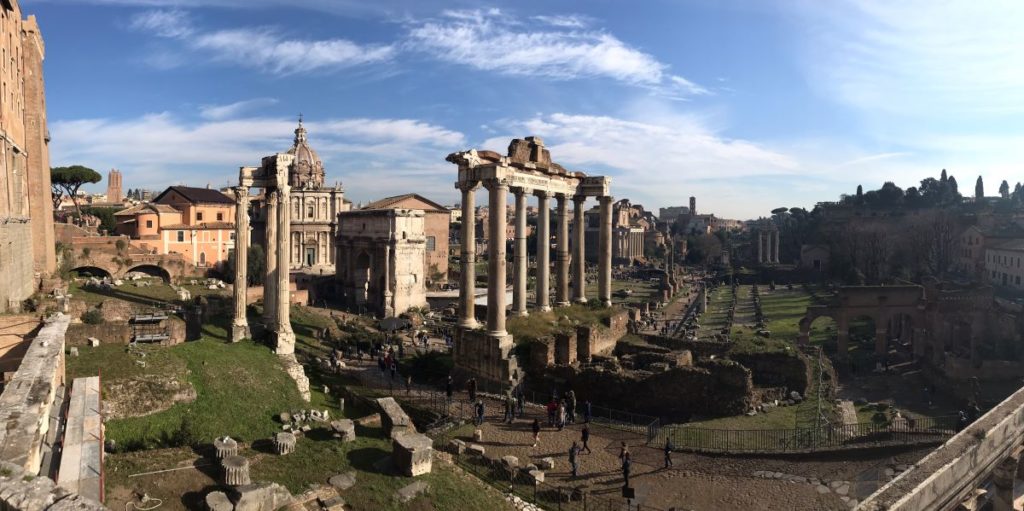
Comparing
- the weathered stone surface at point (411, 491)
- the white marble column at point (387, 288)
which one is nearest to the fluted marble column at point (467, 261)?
the weathered stone surface at point (411, 491)

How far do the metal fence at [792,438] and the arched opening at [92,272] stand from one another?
3668 centimetres

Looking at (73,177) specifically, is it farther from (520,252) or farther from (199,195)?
(520,252)

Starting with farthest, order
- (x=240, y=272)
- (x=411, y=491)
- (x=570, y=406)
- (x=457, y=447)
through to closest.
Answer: (x=240, y=272) < (x=570, y=406) < (x=457, y=447) < (x=411, y=491)

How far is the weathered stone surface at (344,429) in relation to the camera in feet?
47.9

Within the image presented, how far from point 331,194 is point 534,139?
37.0 metres

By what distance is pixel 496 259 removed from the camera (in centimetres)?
2222

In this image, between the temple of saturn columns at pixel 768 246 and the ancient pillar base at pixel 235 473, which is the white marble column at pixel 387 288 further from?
the temple of saturn columns at pixel 768 246

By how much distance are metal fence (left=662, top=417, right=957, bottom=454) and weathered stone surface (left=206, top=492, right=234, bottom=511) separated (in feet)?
35.5

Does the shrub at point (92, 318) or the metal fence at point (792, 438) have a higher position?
the shrub at point (92, 318)

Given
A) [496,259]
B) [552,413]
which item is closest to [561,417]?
[552,413]

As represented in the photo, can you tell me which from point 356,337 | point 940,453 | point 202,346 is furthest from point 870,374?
point 202,346

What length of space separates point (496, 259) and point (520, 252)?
3177 millimetres

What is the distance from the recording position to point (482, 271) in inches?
3105

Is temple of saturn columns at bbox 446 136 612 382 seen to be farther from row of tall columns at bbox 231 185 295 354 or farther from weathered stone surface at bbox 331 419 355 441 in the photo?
weathered stone surface at bbox 331 419 355 441
